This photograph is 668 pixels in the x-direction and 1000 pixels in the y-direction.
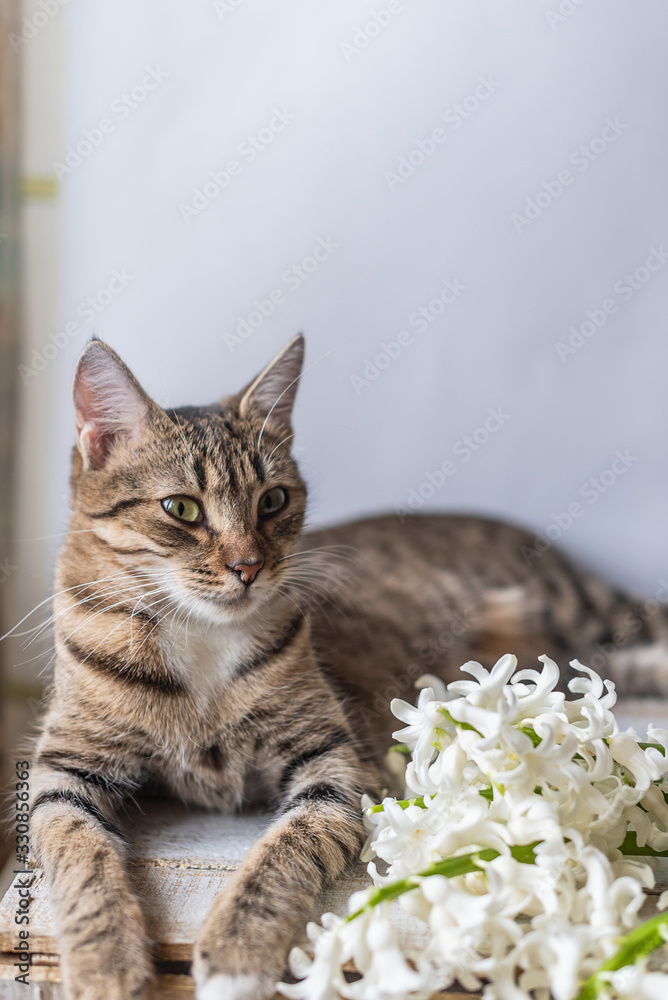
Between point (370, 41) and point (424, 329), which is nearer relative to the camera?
point (370, 41)

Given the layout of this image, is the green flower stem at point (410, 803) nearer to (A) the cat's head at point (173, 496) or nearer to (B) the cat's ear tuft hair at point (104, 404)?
(A) the cat's head at point (173, 496)

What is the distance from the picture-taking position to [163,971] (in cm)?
106

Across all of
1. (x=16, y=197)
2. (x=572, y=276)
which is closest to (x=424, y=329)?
(x=572, y=276)

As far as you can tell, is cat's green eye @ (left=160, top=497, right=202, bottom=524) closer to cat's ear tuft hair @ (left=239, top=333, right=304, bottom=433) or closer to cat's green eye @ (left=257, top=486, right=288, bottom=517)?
cat's green eye @ (left=257, top=486, right=288, bottom=517)

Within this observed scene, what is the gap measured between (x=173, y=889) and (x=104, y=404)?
2.59 feet

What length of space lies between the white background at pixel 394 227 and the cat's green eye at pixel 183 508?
731 millimetres

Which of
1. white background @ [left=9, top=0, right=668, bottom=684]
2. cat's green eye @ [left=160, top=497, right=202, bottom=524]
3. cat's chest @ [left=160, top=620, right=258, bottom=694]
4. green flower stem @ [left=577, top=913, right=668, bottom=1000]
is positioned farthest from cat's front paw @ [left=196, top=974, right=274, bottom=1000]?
white background @ [left=9, top=0, right=668, bottom=684]

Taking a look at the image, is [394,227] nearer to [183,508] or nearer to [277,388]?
[277,388]

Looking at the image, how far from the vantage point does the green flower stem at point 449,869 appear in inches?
33.9

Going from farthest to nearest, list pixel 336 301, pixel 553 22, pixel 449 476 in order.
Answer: pixel 449 476, pixel 336 301, pixel 553 22

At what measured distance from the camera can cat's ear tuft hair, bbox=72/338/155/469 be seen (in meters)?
1.31

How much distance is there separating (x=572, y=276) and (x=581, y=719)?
1.50m

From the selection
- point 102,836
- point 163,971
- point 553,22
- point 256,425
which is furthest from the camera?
point 553,22

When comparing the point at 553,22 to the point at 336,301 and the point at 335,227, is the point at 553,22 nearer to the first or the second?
the point at 335,227
